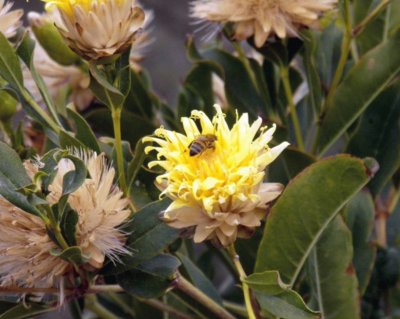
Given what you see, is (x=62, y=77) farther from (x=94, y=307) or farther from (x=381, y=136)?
(x=381, y=136)

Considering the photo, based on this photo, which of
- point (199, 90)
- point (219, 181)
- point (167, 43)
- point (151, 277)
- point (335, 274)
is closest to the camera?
point (219, 181)

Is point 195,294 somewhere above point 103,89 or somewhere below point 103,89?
below

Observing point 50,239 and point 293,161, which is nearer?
point 50,239

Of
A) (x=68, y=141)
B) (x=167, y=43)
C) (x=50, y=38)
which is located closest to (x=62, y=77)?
(x=50, y=38)

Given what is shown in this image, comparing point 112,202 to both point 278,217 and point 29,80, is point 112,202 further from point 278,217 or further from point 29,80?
point 29,80

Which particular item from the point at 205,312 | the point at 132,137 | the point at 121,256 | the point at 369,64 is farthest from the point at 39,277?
the point at 369,64

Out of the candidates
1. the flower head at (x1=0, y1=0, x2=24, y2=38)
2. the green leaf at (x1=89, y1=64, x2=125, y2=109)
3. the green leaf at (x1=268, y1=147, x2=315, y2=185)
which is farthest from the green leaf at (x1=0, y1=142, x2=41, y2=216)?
the green leaf at (x1=268, y1=147, x2=315, y2=185)

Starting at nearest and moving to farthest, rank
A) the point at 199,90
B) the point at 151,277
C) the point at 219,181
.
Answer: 1. the point at 219,181
2. the point at 151,277
3. the point at 199,90
